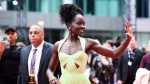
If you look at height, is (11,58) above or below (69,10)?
below

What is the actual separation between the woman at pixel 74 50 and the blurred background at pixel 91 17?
33.7 meters

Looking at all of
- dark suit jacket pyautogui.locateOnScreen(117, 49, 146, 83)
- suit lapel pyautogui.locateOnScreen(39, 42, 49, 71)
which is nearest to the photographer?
suit lapel pyautogui.locateOnScreen(39, 42, 49, 71)

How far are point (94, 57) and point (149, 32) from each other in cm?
3921

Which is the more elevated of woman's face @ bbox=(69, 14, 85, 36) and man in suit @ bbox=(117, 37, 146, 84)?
woman's face @ bbox=(69, 14, 85, 36)

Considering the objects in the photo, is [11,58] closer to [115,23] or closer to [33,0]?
[33,0]

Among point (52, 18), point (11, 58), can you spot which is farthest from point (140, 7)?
point (11, 58)

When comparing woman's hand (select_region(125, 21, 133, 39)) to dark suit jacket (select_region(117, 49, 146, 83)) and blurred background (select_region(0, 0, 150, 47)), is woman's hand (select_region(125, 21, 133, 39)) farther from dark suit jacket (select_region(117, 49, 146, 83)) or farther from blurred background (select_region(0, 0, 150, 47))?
blurred background (select_region(0, 0, 150, 47))

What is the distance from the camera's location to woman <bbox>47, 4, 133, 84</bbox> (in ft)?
17.8

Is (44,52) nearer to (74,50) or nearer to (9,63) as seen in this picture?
(9,63)

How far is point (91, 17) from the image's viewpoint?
4675cm

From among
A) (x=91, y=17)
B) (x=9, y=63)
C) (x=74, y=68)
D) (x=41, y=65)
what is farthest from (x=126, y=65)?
(x=91, y=17)

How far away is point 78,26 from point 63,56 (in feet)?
1.41

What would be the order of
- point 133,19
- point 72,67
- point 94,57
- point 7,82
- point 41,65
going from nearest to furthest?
point 72,67
point 41,65
point 7,82
point 94,57
point 133,19

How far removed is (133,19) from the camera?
145ft
